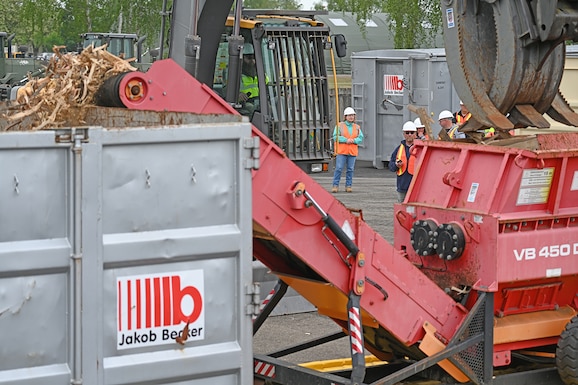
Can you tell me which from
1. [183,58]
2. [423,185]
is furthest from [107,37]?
[423,185]

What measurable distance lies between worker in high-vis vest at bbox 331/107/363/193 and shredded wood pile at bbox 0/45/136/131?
14.9 meters

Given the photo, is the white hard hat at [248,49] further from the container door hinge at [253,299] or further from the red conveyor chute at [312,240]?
the container door hinge at [253,299]

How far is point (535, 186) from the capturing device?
23.6ft

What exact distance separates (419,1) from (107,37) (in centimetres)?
1241

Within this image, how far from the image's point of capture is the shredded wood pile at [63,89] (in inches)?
229

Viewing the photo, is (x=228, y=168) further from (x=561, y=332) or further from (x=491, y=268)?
(x=561, y=332)

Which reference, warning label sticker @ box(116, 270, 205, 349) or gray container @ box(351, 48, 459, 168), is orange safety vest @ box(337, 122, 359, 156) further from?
warning label sticker @ box(116, 270, 205, 349)

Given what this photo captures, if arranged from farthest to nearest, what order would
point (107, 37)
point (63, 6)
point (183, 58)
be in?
point (63, 6)
point (107, 37)
point (183, 58)

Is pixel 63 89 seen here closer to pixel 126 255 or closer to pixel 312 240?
pixel 126 255

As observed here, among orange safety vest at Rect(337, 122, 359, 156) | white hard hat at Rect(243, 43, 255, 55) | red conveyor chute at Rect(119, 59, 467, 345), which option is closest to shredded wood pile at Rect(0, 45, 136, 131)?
red conveyor chute at Rect(119, 59, 467, 345)

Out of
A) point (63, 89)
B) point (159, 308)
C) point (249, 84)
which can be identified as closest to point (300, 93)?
point (249, 84)

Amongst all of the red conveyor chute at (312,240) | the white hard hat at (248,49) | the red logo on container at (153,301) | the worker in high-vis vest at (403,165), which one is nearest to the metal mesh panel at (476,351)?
the red conveyor chute at (312,240)

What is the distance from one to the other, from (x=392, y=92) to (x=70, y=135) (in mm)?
20212

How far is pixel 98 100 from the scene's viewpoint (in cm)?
592
